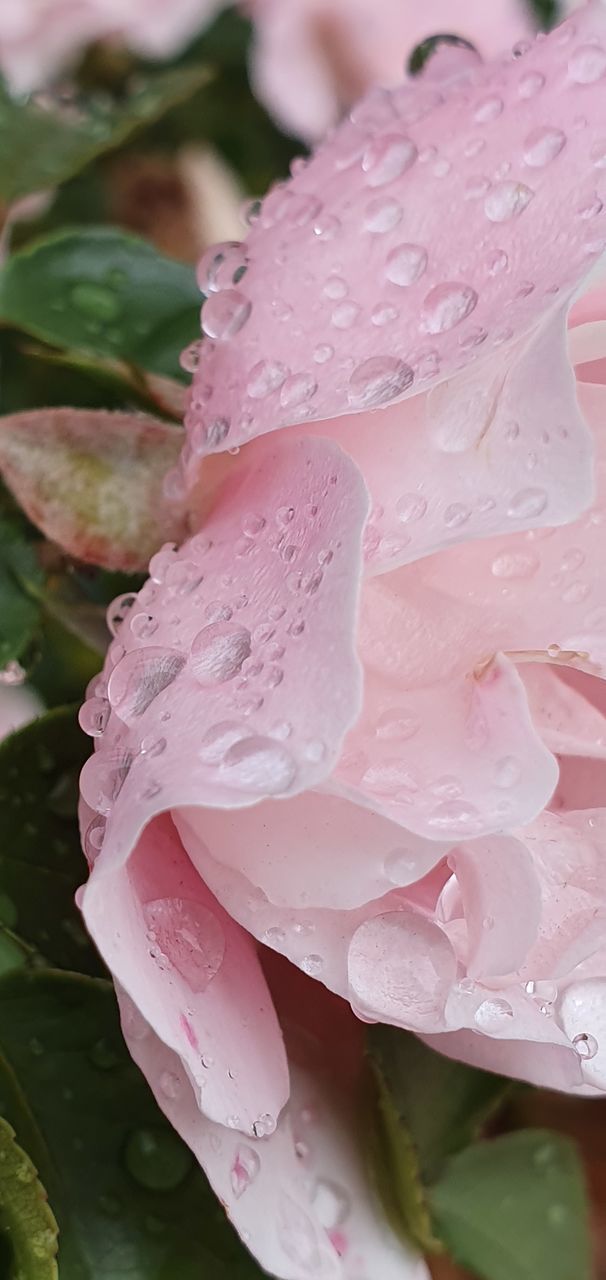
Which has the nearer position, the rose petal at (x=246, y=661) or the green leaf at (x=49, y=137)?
the rose petal at (x=246, y=661)

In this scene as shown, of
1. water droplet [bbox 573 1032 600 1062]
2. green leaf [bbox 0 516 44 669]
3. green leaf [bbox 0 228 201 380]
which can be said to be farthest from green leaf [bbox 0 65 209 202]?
water droplet [bbox 573 1032 600 1062]

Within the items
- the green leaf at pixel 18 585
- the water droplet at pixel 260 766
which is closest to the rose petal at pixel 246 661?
the water droplet at pixel 260 766

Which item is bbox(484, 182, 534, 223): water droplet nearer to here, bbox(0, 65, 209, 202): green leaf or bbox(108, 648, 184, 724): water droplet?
bbox(108, 648, 184, 724): water droplet

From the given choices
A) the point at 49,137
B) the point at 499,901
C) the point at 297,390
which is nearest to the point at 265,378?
the point at 297,390

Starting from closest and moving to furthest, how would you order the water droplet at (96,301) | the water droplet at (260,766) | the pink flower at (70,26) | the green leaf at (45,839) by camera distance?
the water droplet at (260,766)
the green leaf at (45,839)
the water droplet at (96,301)
the pink flower at (70,26)

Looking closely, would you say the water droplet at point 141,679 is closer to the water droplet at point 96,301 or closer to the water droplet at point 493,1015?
the water droplet at point 493,1015

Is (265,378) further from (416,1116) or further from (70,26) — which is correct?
(70,26)
